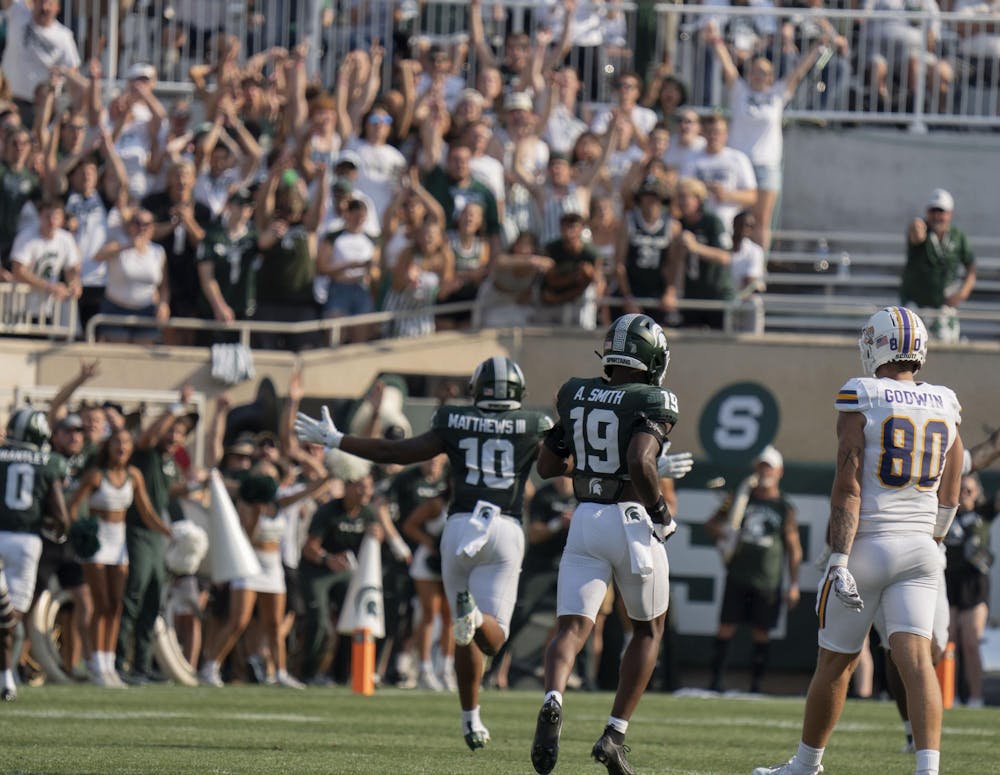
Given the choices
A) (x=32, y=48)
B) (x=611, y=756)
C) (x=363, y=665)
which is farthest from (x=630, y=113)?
(x=611, y=756)

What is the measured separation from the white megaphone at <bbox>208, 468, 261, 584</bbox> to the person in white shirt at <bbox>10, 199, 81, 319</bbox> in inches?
92.2

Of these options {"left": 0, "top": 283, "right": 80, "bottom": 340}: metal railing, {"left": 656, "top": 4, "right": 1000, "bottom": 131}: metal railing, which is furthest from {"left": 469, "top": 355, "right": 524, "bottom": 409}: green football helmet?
{"left": 656, "top": 4, "right": 1000, "bottom": 131}: metal railing

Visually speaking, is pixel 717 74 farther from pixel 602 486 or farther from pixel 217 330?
pixel 602 486

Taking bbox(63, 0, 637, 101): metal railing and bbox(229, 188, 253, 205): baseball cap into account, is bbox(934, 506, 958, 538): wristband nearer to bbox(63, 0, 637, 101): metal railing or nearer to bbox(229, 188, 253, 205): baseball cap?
bbox(229, 188, 253, 205): baseball cap

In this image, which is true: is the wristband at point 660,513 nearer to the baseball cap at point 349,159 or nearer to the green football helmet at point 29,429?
the green football helmet at point 29,429

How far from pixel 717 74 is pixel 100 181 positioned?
6.65m

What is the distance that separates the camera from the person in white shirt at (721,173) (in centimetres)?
1806

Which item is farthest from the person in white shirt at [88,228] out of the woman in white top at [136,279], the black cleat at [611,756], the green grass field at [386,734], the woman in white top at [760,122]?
the black cleat at [611,756]

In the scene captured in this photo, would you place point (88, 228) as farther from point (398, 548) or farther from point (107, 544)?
point (398, 548)

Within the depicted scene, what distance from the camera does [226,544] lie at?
48.1 feet

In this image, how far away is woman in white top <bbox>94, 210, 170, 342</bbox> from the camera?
16.0m

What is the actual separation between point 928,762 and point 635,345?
6.71ft

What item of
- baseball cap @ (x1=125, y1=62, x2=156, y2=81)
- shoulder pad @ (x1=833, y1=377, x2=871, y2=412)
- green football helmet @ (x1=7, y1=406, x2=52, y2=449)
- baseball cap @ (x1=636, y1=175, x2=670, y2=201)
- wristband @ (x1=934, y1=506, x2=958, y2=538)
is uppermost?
baseball cap @ (x1=125, y1=62, x2=156, y2=81)

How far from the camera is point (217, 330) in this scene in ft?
55.4
